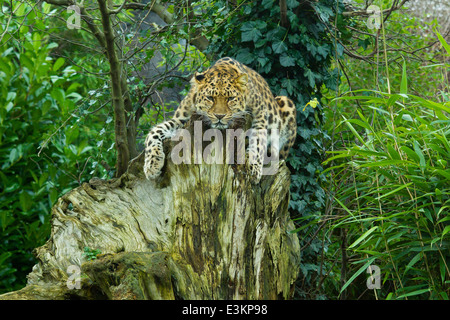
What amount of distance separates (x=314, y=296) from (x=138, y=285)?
113 inches

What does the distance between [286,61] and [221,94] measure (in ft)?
4.49

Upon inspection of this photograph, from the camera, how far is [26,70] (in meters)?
6.75

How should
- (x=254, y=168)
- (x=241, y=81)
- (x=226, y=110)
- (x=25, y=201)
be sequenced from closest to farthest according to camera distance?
(x=254, y=168) → (x=226, y=110) → (x=241, y=81) → (x=25, y=201)

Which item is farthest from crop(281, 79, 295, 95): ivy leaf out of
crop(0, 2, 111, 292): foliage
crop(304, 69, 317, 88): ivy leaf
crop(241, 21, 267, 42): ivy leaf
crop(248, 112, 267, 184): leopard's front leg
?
crop(0, 2, 111, 292): foliage

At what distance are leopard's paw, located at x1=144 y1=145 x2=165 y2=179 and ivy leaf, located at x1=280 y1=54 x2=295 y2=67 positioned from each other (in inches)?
76.1

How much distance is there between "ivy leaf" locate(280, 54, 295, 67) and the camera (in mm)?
4938

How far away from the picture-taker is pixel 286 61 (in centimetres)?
495

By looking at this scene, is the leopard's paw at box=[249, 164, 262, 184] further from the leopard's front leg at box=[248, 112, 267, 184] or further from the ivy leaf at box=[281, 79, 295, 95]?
the ivy leaf at box=[281, 79, 295, 95]

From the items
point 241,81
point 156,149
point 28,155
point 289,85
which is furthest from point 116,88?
point 28,155

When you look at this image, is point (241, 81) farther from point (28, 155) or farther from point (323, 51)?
point (28, 155)

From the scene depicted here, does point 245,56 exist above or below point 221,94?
above

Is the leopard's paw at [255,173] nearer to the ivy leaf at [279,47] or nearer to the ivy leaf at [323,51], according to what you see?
the ivy leaf at [279,47]
